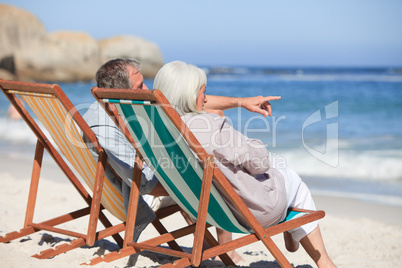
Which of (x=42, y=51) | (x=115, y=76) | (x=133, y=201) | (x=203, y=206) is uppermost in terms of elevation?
(x=115, y=76)

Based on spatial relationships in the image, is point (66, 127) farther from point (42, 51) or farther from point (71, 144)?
point (42, 51)

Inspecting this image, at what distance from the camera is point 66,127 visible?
272 cm

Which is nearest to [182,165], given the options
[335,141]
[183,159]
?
[183,159]

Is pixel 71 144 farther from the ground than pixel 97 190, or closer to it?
farther from the ground

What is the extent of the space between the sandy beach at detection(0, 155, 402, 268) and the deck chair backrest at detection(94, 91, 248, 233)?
70 cm

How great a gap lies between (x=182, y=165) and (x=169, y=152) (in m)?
0.08

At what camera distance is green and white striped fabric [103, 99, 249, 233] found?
7.35ft

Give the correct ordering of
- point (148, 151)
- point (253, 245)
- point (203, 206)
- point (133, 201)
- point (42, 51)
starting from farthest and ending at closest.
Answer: point (42, 51), point (253, 245), point (133, 201), point (148, 151), point (203, 206)

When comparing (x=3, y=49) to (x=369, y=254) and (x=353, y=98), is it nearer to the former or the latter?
(x=353, y=98)

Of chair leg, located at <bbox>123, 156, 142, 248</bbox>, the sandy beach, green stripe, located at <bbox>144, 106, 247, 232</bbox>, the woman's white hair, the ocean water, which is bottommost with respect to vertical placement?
the ocean water

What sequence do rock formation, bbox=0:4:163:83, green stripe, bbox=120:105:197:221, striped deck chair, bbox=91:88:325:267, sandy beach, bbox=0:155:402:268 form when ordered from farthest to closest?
rock formation, bbox=0:4:163:83 < sandy beach, bbox=0:155:402:268 < green stripe, bbox=120:105:197:221 < striped deck chair, bbox=91:88:325:267

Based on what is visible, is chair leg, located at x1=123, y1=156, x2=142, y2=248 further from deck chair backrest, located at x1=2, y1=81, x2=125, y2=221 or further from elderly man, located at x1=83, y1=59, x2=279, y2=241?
deck chair backrest, located at x1=2, y1=81, x2=125, y2=221

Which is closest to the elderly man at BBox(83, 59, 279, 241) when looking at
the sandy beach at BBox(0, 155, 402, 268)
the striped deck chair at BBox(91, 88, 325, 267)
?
the striped deck chair at BBox(91, 88, 325, 267)

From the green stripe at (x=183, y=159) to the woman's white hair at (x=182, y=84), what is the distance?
0.18m
